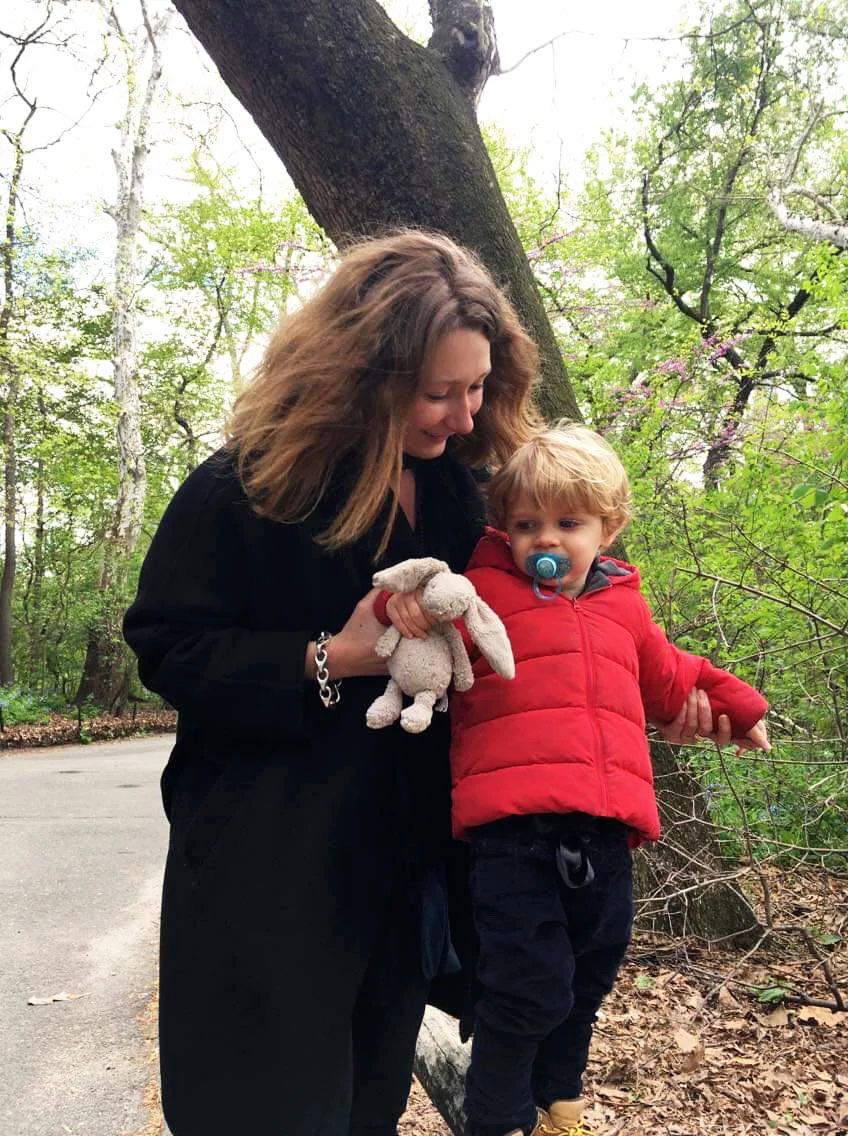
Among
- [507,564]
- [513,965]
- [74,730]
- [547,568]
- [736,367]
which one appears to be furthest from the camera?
[74,730]

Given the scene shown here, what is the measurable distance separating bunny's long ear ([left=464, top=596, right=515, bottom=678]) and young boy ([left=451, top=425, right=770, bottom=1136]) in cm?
16

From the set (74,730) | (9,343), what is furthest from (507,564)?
(74,730)

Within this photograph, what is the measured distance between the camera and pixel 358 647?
173 cm

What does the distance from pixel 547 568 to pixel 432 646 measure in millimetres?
365

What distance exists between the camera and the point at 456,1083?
2691 mm

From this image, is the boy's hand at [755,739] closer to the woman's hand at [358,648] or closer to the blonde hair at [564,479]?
the blonde hair at [564,479]

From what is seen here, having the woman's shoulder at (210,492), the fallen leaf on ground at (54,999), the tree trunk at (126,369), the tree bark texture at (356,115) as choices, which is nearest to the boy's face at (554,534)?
the woman's shoulder at (210,492)

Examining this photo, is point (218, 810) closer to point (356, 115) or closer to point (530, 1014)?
point (530, 1014)

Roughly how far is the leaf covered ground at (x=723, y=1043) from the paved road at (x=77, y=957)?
1280 mm

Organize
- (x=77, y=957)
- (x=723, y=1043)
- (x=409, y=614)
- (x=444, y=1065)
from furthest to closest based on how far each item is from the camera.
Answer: (x=77, y=957)
(x=723, y=1043)
(x=444, y=1065)
(x=409, y=614)

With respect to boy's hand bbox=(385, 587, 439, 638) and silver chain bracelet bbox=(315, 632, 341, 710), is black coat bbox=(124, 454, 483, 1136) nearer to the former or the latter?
silver chain bracelet bbox=(315, 632, 341, 710)

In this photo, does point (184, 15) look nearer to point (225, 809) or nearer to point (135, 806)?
point (225, 809)

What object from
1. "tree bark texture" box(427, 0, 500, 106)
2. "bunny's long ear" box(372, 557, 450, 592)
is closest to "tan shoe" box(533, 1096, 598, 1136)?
"bunny's long ear" box(372, 557, 450, 592)

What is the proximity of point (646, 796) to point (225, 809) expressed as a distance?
3.07 feet
